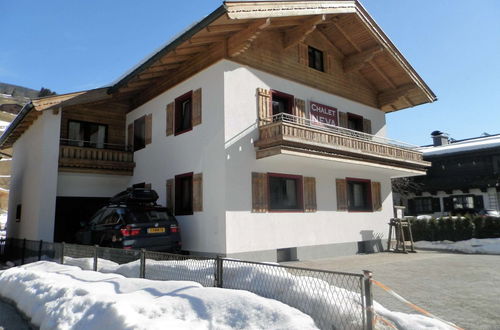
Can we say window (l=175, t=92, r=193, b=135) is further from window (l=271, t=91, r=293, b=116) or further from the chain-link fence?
the chain-link fence

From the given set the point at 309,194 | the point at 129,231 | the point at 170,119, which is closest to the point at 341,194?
the point at 309,194

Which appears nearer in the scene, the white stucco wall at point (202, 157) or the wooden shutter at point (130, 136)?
the white stucco wall at point (202, 157)

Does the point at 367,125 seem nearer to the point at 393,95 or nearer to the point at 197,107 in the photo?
the point at 393,95

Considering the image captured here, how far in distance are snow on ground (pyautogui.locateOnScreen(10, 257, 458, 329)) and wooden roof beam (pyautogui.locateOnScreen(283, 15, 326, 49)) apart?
9.68 metres

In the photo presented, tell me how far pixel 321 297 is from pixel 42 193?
12207 millimetres

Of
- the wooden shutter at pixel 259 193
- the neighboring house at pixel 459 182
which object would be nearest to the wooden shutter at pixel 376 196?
the wooden shutter at pixel 259 193

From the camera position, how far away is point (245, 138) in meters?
11.9

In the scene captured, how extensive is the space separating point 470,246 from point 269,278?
14251mm

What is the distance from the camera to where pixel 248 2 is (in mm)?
10695

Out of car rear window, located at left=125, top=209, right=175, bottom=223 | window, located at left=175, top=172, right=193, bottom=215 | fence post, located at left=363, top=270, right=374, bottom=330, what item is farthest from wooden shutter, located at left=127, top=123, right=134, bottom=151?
fence post, located at left=363, top=270, right=374, bottom=330

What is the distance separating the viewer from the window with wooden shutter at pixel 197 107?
12.5 m

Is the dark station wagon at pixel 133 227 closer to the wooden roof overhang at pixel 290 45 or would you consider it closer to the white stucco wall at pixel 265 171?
the white stucco wall at pixel 265 171

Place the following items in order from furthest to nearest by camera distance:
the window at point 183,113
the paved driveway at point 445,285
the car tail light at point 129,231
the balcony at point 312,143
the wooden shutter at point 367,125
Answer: the wooden shutter at point 367,125 < the window at point 183,113 < the balcony at point 312,143 < the car tail light at point 129,231 < the paved driveway at point 445,285

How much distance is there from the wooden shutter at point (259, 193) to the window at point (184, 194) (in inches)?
88.5
